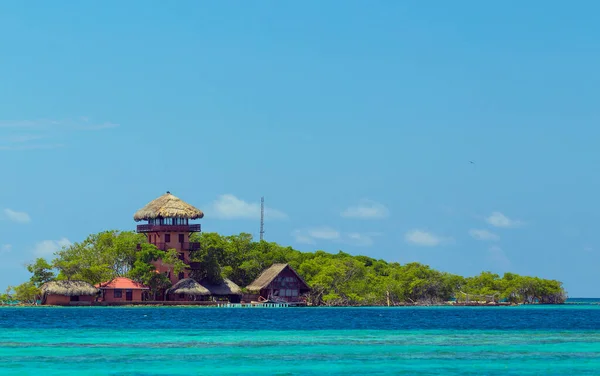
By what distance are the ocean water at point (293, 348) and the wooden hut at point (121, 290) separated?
24486mm

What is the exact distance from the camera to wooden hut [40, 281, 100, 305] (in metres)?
80.7

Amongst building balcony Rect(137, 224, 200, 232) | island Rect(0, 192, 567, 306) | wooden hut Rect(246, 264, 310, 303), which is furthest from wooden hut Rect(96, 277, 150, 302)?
wooden hut Rect(246, 264, 310, 303)

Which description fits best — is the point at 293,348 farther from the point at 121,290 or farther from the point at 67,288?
the point at 121,290

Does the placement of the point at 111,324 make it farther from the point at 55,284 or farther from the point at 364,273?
the point at 364,273

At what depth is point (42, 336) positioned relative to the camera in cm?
4428

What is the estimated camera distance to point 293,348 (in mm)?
38188

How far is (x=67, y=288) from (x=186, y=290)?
10062mm

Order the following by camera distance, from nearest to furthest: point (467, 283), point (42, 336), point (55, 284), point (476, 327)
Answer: point (42, 336)
point (476, 327)
point (55, 284)
point (467, 283)

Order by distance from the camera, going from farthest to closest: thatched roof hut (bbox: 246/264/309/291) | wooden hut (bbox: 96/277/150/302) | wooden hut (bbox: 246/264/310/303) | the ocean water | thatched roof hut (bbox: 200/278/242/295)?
1. wooden hut (bbox: 246/264/310/303)
2. thatched roof hut (bbox: 246/264/309/291)
3. thatched roof hut (bbox: 200/278/242/295)
4. wooden hut (bbox: 96/277/150/302)
5. the ocean water

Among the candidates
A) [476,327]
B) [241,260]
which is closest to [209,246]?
[241,260]

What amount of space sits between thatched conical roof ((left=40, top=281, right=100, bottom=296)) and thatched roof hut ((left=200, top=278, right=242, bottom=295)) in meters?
11.8

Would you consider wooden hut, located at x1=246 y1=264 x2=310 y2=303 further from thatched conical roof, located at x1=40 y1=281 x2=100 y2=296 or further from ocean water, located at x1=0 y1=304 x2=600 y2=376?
ocean water, located at x1=0 y1=304 x2=600 y2=376

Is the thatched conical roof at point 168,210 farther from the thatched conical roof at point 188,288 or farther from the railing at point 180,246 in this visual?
the thatched conical roof at point 188,288

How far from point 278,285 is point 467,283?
24.7m
